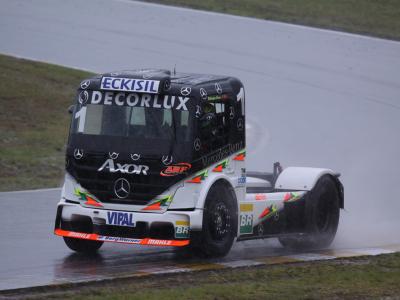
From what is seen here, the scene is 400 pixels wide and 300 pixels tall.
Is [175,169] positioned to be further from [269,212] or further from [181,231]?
[269,212]

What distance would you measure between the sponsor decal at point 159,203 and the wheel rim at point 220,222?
57 cm

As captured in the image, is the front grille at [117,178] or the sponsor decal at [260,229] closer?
the front grille at [117,178]

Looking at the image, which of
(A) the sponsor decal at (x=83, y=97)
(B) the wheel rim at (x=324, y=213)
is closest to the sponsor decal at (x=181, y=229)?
(A) the sponsor decal at (x=83, y=97)

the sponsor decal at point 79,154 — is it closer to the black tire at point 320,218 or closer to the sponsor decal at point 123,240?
the sponsor decal at point 123,240

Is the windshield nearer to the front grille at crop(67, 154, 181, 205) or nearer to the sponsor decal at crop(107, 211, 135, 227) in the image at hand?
the front grille at crop(67, 154, 181, 205)

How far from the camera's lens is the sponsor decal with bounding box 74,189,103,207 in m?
10.7

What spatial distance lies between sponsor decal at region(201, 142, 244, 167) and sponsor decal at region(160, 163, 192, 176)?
0.99ft

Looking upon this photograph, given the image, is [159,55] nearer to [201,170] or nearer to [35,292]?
[201,170]

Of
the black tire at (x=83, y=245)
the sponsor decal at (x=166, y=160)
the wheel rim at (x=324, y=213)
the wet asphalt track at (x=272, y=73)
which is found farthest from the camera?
the wet asphalt track at (x=272, y=73)

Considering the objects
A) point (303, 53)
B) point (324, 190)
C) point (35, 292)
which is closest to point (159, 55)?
point (303, 53)

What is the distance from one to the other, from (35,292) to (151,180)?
7.25 ft

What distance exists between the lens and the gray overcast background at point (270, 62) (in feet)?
67.8

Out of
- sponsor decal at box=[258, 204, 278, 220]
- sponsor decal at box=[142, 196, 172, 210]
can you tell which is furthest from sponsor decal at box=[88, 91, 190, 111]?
sponsor decal at box=[258, 204, 278, 220]

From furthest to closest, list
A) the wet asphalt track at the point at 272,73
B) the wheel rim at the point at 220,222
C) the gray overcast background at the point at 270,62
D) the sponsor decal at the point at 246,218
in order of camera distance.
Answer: the gray overcast background at the point at 270,62 < the wet asphalt track at the point at 272,73 < the sponsor decal at the point at 246,218 < the wheel rim at the point at 220,222
